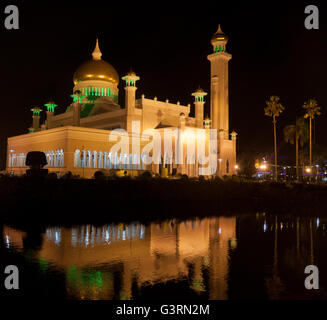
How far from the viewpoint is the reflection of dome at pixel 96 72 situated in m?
44.0

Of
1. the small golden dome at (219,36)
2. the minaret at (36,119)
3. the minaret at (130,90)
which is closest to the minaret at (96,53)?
the minaret at (130,90)

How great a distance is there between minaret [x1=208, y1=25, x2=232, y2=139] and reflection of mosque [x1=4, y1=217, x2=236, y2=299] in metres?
30.0

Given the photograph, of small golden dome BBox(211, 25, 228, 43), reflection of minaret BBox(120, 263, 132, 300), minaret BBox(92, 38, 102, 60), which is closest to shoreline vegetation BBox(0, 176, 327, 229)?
reflection of minaret BBox(120, 263, 132, 300)

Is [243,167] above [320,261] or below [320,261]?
above

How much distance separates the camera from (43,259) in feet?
28.6

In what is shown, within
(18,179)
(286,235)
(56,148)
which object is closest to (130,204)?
(18,179)

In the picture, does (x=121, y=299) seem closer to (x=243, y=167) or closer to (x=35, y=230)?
(x=35, y=230)

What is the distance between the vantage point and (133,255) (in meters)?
9.41

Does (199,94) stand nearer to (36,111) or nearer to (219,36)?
(219,36)

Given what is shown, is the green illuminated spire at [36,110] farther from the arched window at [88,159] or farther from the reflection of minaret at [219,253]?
the reflection of minaret at [219,253]

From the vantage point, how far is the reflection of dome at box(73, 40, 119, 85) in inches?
1731

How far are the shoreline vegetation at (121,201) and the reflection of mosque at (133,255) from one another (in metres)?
2.62

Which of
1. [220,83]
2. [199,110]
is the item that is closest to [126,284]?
[199,110]

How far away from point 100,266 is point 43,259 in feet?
5.26
